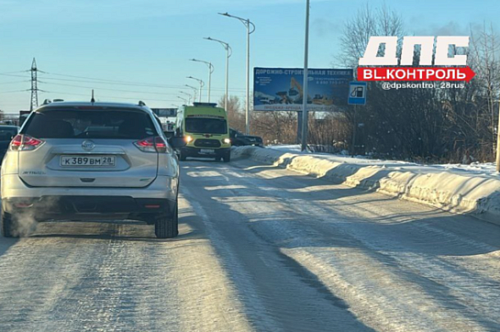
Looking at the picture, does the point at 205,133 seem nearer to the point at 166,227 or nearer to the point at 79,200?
the point at 166,227

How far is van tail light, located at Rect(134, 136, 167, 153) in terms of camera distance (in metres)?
8.24

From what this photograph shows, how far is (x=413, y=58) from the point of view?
109ft

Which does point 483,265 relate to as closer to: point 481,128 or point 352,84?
point 352,84

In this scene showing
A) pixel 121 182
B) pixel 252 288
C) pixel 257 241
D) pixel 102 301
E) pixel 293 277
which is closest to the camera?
pixel 102 301

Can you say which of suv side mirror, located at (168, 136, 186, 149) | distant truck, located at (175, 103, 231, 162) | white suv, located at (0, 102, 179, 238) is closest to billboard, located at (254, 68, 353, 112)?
distant truck, located at (175, 103, 231, 162)

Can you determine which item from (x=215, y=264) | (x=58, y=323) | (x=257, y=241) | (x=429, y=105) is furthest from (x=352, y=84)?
(x=58, y=323)

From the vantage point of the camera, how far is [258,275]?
22.0 feet

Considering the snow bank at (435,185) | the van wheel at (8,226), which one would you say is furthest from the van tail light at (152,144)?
the snow bank at (435,185)

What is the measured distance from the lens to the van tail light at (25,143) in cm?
811

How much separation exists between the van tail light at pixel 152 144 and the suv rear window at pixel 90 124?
10 centimetres

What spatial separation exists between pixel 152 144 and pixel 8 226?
79.5 inches

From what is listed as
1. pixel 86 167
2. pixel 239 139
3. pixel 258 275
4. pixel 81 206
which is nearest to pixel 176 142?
pixel 86 167

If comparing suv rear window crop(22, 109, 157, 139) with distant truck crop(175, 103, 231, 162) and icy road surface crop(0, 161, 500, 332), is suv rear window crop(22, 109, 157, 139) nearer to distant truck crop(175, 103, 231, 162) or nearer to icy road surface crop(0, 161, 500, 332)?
icy road surface crop(0, 161, 500, 332)

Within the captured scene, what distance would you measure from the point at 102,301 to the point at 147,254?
2.12 meters
